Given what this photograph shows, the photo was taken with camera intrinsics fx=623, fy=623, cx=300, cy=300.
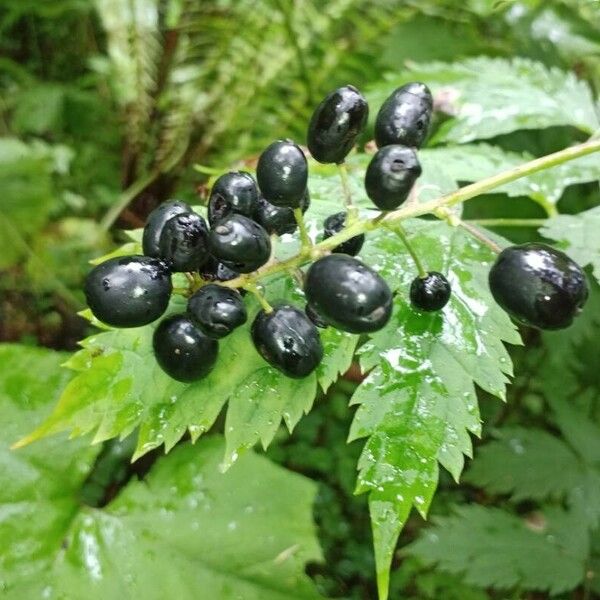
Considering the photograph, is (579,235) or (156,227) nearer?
(156,227)

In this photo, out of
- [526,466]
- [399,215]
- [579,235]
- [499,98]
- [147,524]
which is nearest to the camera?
[399,215]

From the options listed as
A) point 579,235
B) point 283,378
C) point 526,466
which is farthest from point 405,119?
point 526,466

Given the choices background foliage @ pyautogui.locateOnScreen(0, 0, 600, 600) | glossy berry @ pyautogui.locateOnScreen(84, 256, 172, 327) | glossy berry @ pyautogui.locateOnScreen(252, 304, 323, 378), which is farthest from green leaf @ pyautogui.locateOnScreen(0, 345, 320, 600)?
glossy berry @ pyautogui.locateOnScreen(84, 256, 172, 327)

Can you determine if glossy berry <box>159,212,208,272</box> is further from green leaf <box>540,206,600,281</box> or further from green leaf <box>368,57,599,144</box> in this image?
green leaf <box>368,57,599,144</box>

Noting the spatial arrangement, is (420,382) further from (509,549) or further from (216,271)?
(509,549)

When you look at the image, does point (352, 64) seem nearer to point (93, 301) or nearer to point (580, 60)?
point (580, 60)

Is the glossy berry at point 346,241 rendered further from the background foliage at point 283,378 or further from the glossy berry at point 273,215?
the background foliage at point 283,378

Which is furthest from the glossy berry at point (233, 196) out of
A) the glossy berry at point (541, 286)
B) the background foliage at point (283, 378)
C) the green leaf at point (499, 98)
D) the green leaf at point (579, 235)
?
the green leaf at point (499, 98)

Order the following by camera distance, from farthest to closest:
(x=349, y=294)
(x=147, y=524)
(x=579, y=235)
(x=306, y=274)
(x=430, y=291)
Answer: (x=147, y=524) < (x=579, y=235) < (x=430, y=291) < (x=306, y=274) < (x=349, y=294)
